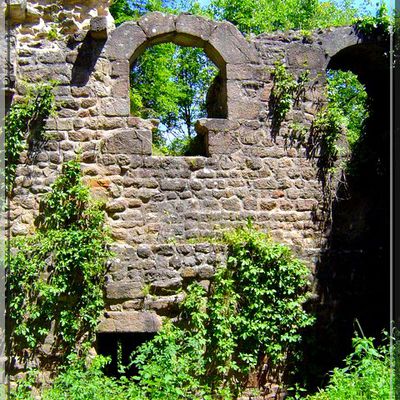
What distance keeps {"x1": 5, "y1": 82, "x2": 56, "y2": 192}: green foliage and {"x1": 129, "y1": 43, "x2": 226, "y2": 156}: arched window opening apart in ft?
5.07

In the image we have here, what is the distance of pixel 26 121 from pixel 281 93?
10.9ft

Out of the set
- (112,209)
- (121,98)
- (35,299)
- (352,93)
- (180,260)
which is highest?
(352,93)

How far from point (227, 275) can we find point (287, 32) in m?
3.41

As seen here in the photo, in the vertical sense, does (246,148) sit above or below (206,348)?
above

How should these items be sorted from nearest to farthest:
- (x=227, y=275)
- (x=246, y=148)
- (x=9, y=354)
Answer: (x=9, y=354) < (x=227, y=275) < (x=246, y=148)

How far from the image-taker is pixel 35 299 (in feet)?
20.7

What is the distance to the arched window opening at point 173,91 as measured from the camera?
8016 millimetres

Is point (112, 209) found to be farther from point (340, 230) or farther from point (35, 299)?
point (340, 230)

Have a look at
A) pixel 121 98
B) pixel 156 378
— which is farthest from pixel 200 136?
pixel 156 378

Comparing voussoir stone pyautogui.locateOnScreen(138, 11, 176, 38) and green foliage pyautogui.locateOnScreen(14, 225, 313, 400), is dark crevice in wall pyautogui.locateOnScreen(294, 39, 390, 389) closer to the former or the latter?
green foliage pyautogui.locateOnScreen(14, 225, 313, 400)

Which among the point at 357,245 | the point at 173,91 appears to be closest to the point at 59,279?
the point at 357,245

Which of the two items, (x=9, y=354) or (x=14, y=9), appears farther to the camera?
(x=14, y=9)

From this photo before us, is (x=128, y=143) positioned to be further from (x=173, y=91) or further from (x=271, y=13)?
(x=271, y=13)

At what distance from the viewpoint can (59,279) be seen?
6.33 metres
